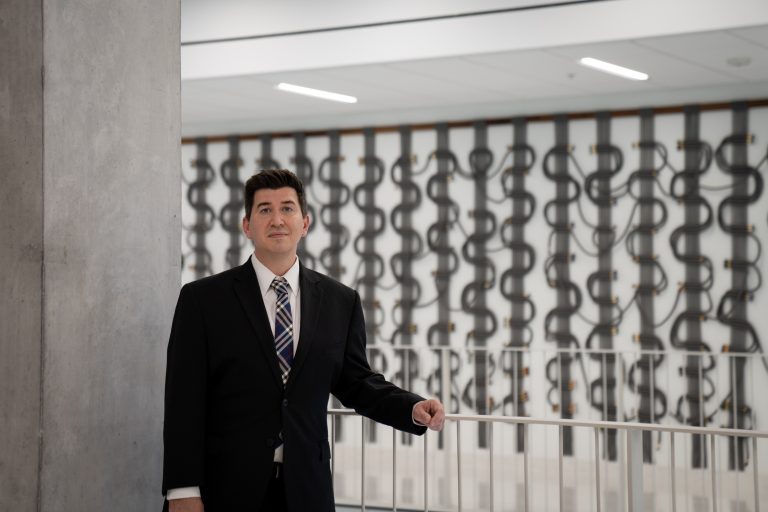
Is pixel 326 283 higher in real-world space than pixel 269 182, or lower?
lower

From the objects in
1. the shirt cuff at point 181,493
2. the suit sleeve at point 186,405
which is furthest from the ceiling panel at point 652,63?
the shirt cuff at point 181,493

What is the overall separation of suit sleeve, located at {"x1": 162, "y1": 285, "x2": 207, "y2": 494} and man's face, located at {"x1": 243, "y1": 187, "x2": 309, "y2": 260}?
0.29 metres

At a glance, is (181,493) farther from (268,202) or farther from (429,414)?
(268,202)

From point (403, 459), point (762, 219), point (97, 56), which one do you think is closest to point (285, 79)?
point (403, 459)

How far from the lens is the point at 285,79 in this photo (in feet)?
26.5

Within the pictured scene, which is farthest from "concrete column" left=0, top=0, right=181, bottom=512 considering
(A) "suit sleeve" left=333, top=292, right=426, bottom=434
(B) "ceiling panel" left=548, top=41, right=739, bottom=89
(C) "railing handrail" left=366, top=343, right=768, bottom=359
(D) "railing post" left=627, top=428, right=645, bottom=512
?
(C) "railing handrail" left=366, top=343, right=768, bottom=359

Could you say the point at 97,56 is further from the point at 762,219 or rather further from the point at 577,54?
the point at 762,219

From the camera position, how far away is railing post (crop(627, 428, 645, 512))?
3822 millimetres

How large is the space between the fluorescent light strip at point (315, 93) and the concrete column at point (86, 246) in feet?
17.4

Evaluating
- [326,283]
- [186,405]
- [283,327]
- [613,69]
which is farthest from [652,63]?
[186,405]

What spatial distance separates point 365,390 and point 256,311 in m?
0.47

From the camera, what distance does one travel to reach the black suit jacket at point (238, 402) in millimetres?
2621

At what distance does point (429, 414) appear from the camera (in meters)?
2.87

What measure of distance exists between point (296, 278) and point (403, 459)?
20.2ft
